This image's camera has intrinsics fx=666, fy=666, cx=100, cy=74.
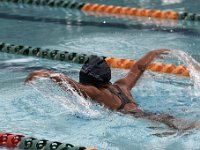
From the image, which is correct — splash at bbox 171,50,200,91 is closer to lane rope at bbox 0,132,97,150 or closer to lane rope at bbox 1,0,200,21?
lane rope at bbox 0,132,97,150

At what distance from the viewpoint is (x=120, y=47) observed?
27.6ft

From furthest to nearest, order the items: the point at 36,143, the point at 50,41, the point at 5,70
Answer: the point at 50,41, the point at 5,70, the point at 36,143

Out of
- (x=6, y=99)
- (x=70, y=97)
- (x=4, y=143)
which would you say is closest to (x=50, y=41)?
(x=6, y=99)

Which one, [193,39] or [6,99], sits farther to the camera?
[193,39]

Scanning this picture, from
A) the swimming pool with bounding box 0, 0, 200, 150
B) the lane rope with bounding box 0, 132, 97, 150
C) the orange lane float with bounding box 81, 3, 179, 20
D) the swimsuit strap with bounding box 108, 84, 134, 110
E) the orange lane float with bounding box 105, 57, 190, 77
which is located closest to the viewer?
the lane rope with bounding box 0, 132, 97, 150

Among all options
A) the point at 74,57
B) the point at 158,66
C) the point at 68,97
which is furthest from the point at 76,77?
the point at 68,97

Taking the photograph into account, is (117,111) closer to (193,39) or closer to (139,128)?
(139,128)

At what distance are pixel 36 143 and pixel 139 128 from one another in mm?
910

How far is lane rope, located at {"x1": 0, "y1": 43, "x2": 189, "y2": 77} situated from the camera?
7.28 m

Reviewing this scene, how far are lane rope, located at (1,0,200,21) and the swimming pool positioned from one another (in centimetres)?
17

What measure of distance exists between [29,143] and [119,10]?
5.68 m

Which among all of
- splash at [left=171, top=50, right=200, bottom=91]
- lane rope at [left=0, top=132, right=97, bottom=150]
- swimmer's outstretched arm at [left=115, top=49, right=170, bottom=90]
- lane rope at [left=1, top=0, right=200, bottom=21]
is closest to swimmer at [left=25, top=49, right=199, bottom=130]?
swimmer's outstretched arm at [left=115, top=49, right=170, bottom=90]

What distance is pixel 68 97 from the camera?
5.78m

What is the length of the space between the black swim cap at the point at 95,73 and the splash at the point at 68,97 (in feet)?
0.51
